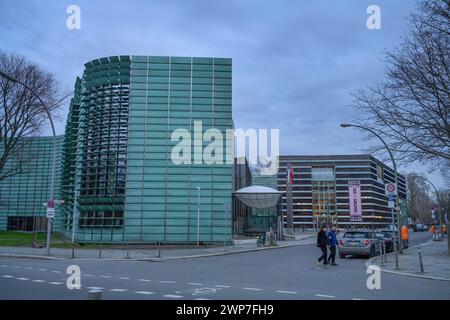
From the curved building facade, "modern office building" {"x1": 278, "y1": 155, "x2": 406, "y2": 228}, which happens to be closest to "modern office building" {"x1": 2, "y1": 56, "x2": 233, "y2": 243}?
the curved building facade

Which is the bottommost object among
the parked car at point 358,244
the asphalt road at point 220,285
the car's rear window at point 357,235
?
the asphalt road at point 220,285

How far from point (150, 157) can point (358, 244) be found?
20.7 meters

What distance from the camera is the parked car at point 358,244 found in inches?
896

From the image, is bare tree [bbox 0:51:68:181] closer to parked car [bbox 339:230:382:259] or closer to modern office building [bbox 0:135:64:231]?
parked car [bbox 339:230:382:259]

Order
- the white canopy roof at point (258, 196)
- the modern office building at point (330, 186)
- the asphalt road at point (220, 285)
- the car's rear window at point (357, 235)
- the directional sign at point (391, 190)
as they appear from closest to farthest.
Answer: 1. the asphalt road at point (220, 285)
2. the directional sign at point (391, 190)
3. the car's rear window at point (357, 235)
4. the white canopy roof at point (258, 196)
5. the modern office building at point (330, 186)

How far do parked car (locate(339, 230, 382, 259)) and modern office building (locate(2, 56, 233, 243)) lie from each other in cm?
1445

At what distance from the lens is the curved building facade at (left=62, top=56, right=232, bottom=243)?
37.0 meters

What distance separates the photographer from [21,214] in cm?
7238

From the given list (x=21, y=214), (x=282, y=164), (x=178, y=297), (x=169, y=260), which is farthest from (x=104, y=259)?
(x=282, y=164)

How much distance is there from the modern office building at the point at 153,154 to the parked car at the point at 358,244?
1445 centimetres

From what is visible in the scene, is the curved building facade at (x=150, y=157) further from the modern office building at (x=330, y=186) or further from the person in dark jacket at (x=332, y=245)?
the modern office building at (x=330, y=186)

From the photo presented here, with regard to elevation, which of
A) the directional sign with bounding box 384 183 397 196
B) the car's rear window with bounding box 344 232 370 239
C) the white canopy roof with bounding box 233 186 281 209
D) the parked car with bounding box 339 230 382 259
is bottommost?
the parked car with bounding box 339 230 382 259

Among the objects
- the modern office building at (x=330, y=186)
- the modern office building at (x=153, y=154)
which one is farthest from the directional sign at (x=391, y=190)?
the modern office building at (x=330, y=186)

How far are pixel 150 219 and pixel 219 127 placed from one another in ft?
33.1
